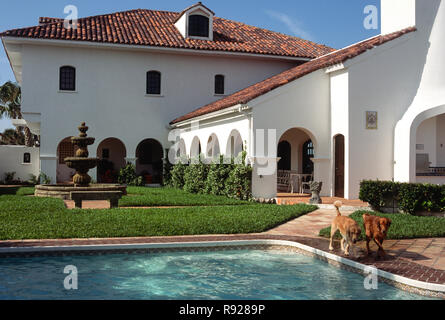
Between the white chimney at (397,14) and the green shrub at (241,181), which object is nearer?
the green shrub at (241,181)

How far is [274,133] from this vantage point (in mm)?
18031

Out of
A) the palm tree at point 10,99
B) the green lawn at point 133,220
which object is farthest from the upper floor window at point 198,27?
the palm tree at point 10,99

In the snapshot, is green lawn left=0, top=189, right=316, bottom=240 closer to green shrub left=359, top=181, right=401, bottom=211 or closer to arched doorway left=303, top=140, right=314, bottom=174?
green shrub left=359, top=181, right=401, bottom=211

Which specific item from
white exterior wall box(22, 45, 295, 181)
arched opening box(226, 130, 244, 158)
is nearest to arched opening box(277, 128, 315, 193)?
arched opening box(226, 130, 244, 158)

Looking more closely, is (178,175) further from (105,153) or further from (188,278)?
(188,278)

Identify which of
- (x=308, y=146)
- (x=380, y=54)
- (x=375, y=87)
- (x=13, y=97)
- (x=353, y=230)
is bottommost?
(x=353, y=230)

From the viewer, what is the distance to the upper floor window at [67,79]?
2512cm

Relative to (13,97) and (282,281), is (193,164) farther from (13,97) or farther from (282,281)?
(13,97)

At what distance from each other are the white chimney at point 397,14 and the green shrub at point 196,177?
9.55m

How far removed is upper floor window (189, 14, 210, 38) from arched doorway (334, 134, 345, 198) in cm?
1235

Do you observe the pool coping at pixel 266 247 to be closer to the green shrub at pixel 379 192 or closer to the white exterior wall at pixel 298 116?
the green shrub at pixel 379 192
